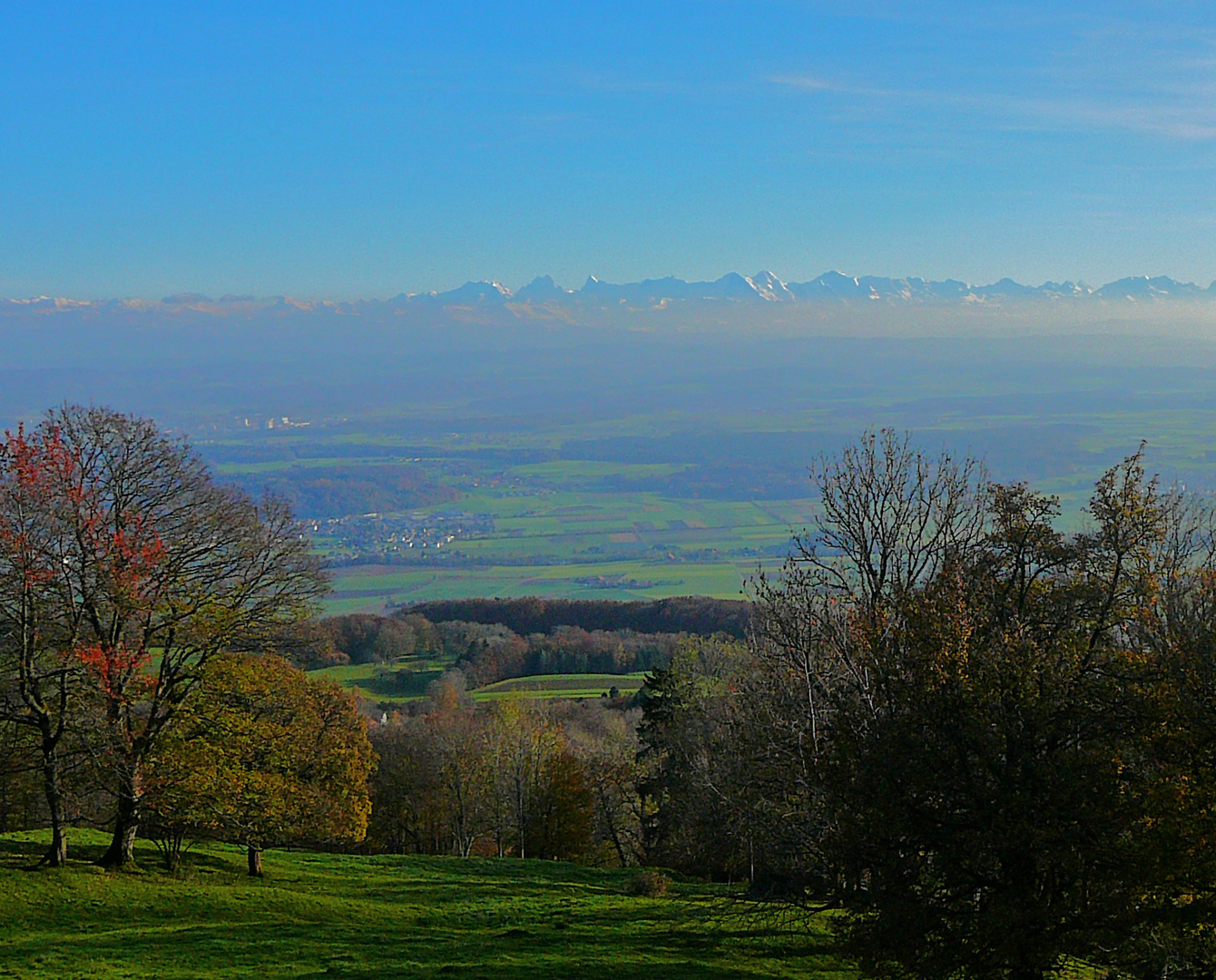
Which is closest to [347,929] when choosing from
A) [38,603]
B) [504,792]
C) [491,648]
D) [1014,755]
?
[38,603]

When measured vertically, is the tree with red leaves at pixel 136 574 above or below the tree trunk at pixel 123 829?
above

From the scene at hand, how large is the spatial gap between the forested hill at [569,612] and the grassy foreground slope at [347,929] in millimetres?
67134

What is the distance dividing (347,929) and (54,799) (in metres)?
6.70

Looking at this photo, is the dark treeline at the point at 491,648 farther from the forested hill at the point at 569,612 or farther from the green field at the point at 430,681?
the forested hill at the point at 569,612

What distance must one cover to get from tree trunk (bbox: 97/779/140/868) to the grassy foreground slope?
2.06 ft

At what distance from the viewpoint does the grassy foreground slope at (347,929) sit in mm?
16375

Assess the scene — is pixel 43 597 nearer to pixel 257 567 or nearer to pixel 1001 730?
pixel 257 567

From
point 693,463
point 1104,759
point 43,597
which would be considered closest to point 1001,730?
point 1104,759

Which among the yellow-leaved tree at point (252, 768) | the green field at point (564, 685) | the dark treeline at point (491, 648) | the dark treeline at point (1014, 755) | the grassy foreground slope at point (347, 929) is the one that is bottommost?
the green field at point (564, 685)

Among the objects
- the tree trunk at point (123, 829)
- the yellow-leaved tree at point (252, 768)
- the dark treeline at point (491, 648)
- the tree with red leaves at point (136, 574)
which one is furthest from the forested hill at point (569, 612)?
the tree trunk at point (123, 829)

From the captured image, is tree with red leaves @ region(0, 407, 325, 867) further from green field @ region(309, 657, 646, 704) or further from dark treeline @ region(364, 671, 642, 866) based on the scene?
green field @ region(309, 657, 646, 704)

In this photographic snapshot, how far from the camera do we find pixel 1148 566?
54.3 ft

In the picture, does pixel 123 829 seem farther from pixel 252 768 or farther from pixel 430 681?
pixel 430 681

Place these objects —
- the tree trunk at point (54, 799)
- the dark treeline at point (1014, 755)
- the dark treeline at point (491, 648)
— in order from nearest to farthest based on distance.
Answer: the dark treeline at point (1014, 755) < the tree trunk at point (54, 799) < the dark treeline at point (491, 648)
